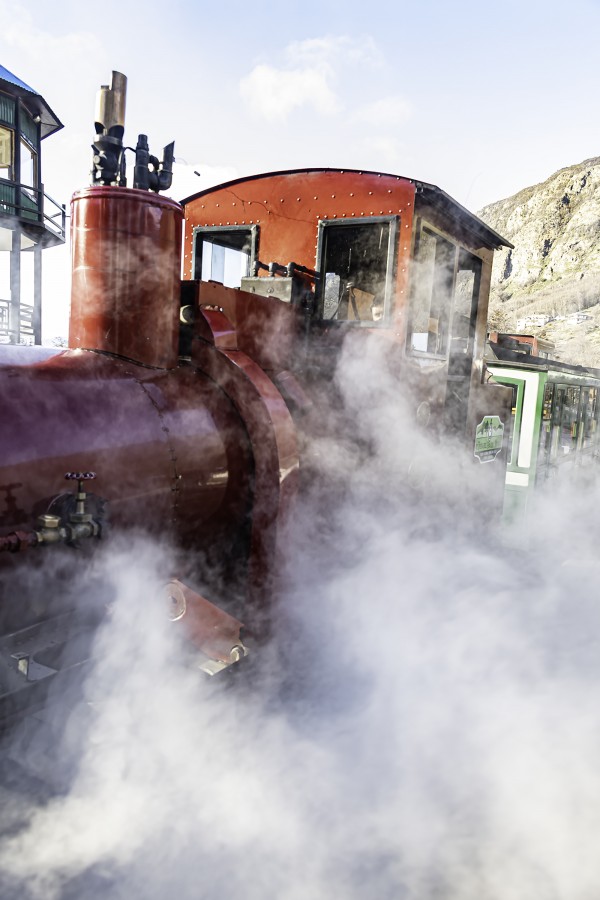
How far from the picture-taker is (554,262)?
65.1 m

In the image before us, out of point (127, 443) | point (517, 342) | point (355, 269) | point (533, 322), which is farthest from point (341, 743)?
point (533, 322)

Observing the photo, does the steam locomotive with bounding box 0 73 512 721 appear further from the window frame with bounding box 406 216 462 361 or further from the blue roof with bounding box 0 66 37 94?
the blue roof with bounding box 0 66 37 94

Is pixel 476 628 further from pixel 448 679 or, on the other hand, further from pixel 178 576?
pixel 178 576

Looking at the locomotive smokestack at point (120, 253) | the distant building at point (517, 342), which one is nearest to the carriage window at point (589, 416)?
the distant building at point (517, 342)

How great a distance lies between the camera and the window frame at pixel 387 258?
11.8 ft

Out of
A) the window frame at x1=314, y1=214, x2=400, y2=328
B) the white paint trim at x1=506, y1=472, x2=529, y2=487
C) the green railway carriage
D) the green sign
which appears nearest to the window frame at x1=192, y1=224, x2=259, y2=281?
the window frame at x1=314, y1=214, x2=400, y2=328

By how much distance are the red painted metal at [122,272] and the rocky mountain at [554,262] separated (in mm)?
37321

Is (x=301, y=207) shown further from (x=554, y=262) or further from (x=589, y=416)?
(x=554, y=262)

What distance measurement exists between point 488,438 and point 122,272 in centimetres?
347

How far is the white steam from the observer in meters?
2.34

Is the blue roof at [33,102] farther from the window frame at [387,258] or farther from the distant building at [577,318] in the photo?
the distant building at [577,318]

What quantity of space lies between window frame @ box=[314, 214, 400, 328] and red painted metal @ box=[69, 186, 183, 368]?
120cm

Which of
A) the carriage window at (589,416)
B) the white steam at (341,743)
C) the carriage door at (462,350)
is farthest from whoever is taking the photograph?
the carriage window at (589,416)

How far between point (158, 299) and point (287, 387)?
80 cm
